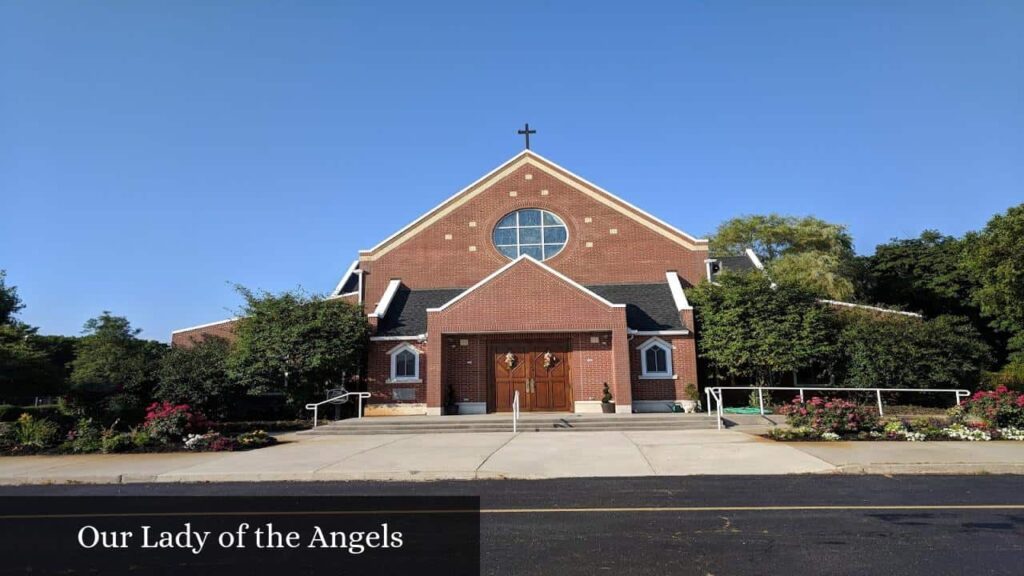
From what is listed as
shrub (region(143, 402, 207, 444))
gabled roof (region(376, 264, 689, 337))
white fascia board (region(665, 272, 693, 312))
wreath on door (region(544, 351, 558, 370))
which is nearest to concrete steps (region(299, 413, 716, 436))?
wreath on door (region(544, 351, 558, 370))

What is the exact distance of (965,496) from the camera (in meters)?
7.62

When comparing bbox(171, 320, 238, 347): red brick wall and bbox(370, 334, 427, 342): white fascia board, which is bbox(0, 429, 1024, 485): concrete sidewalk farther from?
bbox(171, 320, 238, 347): red brick wall

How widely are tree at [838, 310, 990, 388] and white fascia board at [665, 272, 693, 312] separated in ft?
17.8

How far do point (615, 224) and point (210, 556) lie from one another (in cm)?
2240

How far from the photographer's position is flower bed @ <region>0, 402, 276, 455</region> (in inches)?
539

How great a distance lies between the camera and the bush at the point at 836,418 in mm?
13383

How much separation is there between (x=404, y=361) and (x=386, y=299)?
10.6ft

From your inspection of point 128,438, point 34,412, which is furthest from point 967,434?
point 34,412

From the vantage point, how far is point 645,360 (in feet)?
70.6

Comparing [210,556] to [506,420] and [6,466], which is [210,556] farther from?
[506,420]

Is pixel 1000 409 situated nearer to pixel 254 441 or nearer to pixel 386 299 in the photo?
pixel 254 441

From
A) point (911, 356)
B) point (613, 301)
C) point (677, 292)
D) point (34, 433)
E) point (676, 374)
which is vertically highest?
point (677, 292)

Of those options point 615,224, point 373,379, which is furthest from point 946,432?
point 373,379

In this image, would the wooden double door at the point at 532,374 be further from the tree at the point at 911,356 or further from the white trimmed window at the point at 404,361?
the tree at the point at 911,356
